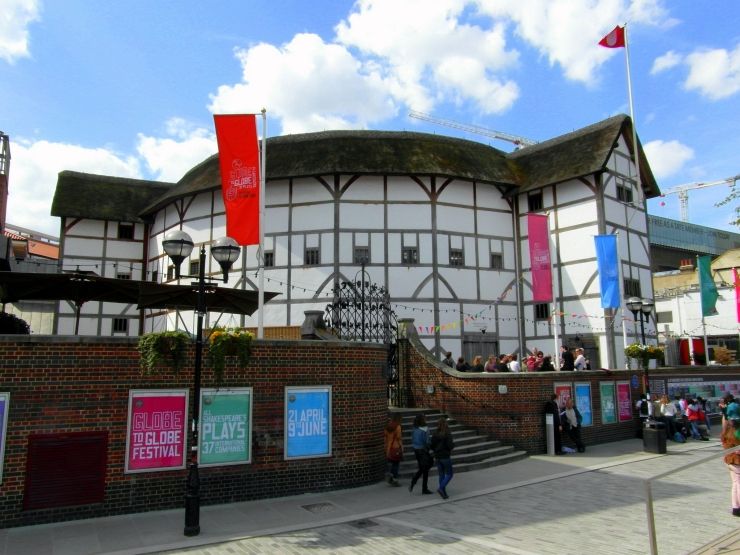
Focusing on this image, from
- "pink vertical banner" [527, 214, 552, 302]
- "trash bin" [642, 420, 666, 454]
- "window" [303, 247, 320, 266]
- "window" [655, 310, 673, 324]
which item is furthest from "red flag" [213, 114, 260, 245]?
"window" [655, 310, 673, 324]

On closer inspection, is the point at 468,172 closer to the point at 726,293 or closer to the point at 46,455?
the point at 46,455

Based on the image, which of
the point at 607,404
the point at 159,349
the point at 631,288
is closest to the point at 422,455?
the point at 159,349

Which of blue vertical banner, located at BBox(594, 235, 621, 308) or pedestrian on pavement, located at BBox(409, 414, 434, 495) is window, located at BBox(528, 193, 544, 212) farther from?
pedestrian on pavement, located at BBox(409, 414, 434, 495)

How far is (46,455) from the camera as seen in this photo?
902 centimetres

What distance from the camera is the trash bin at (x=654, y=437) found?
16.5 meters

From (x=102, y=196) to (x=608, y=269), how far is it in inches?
1113

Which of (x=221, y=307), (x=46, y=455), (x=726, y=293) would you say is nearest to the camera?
(x=46, y=455)

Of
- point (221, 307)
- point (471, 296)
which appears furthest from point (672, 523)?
point (471, 296)

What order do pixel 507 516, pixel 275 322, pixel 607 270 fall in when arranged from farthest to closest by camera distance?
pixel 275 322, pixel 607 270, pixel 507 516

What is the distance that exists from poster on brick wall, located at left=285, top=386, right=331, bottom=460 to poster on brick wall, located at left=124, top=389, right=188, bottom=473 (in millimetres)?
2049

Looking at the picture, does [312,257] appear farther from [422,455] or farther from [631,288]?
[422,455]

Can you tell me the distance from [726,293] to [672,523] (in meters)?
41.1

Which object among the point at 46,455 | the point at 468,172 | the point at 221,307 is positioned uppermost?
the point at 468,172

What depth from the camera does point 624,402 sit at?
19.8 meters
